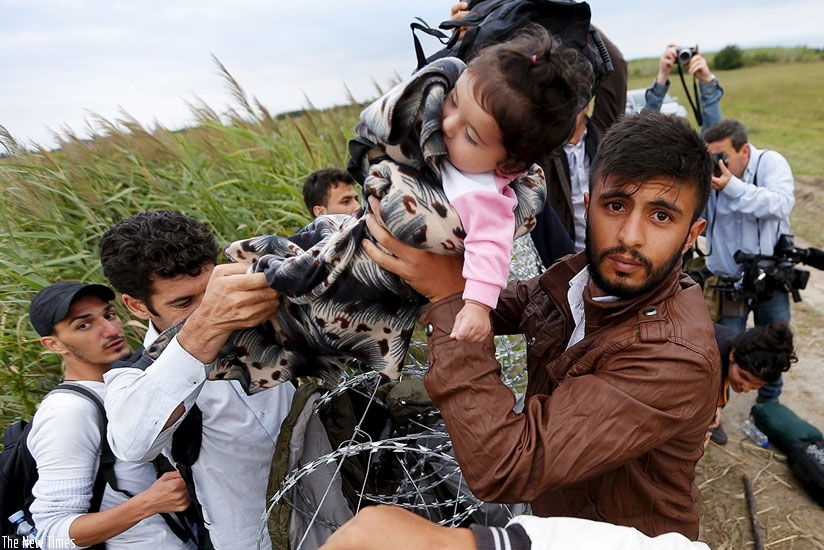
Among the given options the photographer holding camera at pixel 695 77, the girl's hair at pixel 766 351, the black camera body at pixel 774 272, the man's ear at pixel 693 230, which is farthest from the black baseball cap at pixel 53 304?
the black camera body at pixel 774 272

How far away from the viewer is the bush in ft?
109

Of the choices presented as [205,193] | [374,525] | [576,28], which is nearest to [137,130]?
[205,193]

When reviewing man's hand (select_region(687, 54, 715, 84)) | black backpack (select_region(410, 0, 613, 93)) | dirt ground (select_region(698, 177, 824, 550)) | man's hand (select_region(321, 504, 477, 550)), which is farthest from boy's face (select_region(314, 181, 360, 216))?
dirt ground (select_region(698, 177, 824, 550))

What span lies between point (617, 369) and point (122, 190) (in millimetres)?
3814

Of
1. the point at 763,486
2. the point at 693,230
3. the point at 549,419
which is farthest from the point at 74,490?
the point at 763,486

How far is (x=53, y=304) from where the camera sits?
80.4 inches

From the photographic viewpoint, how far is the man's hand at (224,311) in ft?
4.43

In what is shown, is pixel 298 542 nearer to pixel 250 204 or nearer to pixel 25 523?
pixel 25 523

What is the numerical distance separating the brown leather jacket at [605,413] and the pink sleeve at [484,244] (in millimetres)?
114

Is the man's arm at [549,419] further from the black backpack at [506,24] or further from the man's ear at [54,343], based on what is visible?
the man's ear at [54,343]

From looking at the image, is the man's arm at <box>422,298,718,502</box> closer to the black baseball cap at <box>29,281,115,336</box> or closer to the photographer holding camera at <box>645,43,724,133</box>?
the black baseball cap at <box>29,281,115,336</box>

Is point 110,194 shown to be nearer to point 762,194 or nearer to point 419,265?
point 419,265

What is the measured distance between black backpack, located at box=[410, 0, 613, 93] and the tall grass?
190 cm

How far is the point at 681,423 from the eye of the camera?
1.12 meters
